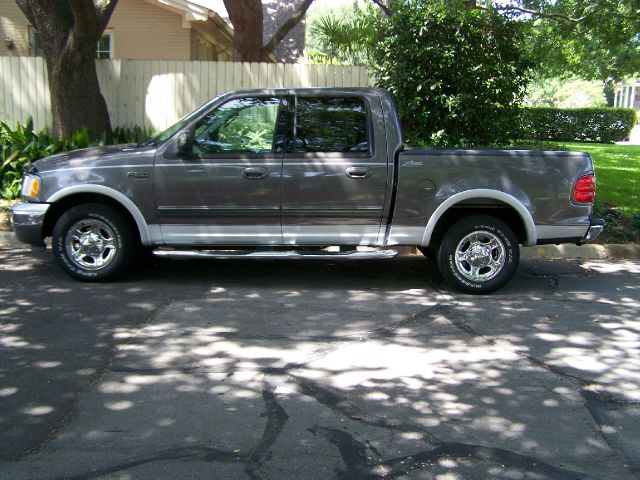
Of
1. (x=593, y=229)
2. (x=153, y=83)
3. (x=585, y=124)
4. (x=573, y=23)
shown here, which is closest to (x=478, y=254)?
(x=593, y=229)

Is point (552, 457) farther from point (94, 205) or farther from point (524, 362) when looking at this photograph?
point (94, 205)

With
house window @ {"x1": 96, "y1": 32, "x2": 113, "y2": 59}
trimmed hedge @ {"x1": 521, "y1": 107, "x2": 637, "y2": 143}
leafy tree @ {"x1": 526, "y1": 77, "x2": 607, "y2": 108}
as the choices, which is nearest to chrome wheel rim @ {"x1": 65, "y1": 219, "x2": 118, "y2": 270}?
house window @ {"x1": 96, "y1": 32, "x2": 113, "y2": 59}

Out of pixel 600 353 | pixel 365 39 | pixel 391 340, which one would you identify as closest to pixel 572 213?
pixel 600 353

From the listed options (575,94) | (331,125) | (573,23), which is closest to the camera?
(331,125)

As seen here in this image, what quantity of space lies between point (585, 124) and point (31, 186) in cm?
2962

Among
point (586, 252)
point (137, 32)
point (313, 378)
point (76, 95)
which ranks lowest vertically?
point (313, 378)

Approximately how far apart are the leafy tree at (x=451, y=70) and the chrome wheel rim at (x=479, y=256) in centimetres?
403

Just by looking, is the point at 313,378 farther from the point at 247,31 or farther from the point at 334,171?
the point at 247,31

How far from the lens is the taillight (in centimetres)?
659

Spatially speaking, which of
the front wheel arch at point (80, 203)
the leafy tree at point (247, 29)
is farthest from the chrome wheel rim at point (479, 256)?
the leafy tree at point (247, 29)

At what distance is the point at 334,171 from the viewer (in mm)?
6562

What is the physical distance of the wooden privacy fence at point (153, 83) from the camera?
12180 mm

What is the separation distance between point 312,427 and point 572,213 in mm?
3915

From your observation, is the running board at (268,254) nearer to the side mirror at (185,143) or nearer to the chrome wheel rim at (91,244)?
the chrome wheel rim at (91,244)
